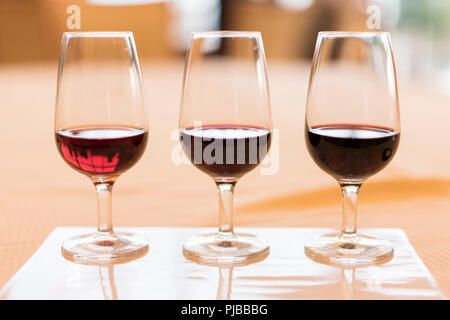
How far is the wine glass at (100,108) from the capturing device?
69 cm

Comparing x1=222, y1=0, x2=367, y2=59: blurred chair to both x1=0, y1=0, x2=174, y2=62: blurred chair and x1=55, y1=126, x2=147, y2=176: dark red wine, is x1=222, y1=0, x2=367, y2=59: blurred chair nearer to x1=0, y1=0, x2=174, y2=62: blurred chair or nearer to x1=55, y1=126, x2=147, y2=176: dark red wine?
x1=0, y1=0, x2=174, y2=62: blurred chair

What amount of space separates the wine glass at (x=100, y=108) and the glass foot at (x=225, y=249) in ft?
0.20

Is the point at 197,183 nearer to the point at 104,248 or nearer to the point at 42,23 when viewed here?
the point at 104,248

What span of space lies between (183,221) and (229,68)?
24 cm

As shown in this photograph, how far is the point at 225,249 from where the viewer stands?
2.29 ft

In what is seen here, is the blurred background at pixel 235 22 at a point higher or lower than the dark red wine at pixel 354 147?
higher

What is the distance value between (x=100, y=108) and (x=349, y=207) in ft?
0.98

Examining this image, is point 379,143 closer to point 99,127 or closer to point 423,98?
point 99,127

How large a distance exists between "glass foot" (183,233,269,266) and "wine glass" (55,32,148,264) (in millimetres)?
60

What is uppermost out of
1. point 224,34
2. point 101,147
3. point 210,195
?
point 224,34

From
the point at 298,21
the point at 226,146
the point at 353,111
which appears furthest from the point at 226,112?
the point at 298,21

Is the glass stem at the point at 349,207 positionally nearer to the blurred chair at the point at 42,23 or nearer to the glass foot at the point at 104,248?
the glass foot at the point at 104,248

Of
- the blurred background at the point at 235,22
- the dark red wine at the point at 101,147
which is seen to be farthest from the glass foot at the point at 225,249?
the blurred background at the point at 235,22

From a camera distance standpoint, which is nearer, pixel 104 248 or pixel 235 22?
pixel 104 248
